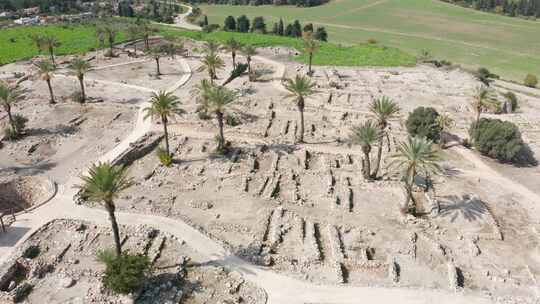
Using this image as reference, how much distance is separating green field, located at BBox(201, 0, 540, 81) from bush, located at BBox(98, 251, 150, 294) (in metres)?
94.1

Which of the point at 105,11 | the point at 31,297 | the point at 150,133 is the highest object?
the point at 105,11

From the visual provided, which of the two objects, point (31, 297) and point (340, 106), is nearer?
point (31, 297)

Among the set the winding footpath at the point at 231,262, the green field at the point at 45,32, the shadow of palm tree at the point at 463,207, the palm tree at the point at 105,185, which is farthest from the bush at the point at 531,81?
the green field at the point at 45,32

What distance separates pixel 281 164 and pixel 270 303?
22628 mm

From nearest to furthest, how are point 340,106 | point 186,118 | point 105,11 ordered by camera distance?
point 186,118
point 340,106
point 105,11

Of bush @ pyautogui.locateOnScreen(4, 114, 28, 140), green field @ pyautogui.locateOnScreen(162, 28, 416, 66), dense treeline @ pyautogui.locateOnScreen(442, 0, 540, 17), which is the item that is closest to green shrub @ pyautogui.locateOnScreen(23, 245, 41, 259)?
bush @ pyautogui.locateOnScreen(4, 114, 28, 140)

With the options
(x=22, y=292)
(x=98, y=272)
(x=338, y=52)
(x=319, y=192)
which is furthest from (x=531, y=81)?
(x=22, y=292)

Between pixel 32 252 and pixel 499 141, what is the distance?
5303 centimetres

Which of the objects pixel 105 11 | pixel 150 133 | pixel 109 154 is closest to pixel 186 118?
pixel 150 133

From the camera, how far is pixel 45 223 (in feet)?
125

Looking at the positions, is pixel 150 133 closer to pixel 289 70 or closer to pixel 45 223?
pixel 45 223

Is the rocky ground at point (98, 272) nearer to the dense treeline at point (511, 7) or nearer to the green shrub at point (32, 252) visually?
the green shrub at point (32, 252)

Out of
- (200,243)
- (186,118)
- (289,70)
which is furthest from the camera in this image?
(289,70)

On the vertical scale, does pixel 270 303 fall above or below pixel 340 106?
below
